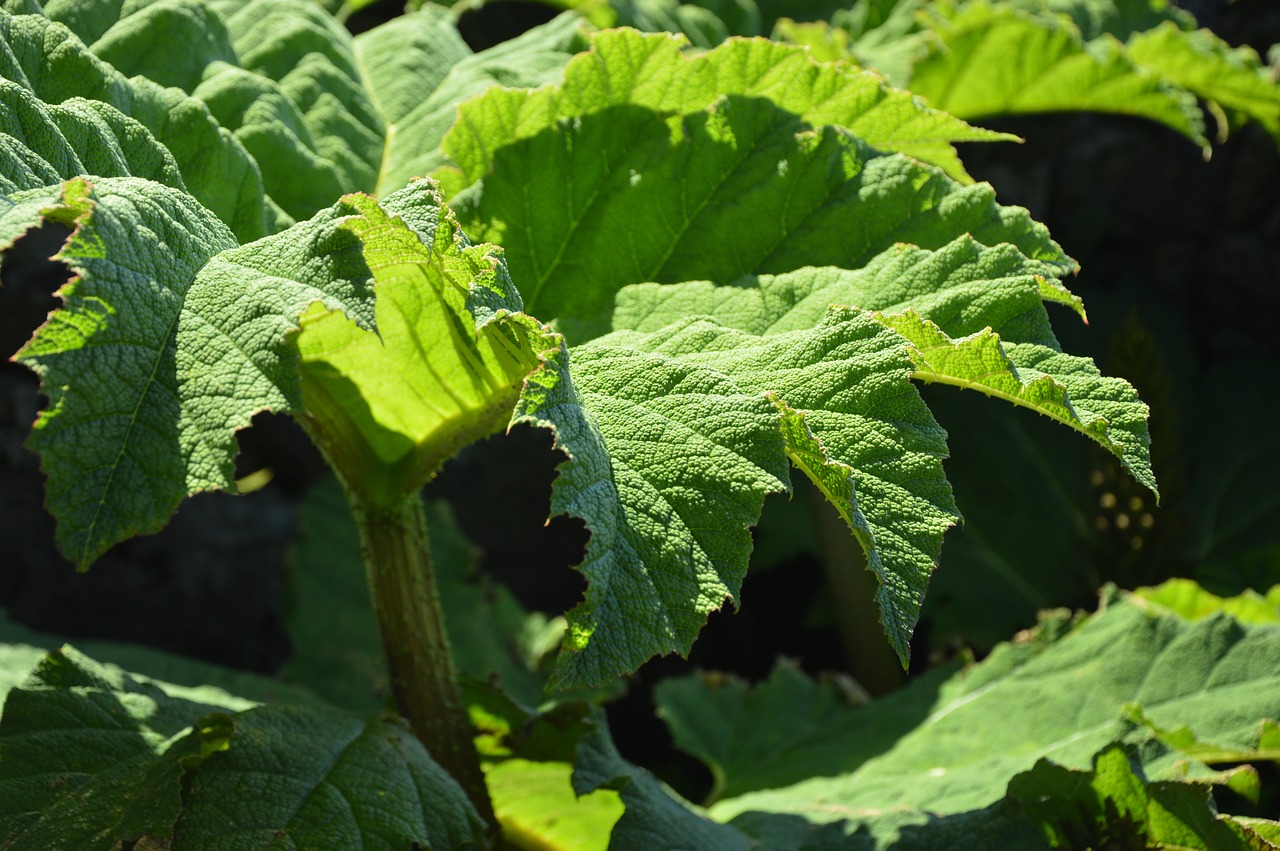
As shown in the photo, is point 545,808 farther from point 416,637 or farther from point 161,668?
point 161,668

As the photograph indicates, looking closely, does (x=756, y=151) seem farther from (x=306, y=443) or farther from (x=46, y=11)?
(x=306, y=443)

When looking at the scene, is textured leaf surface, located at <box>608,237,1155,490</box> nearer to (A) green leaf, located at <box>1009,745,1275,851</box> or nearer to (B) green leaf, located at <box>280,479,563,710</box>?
(A) green leaf, located at <box>1009,745,1275,851</box>

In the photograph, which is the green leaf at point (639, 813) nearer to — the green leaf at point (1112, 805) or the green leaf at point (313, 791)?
the green leaf at point (313, 791)

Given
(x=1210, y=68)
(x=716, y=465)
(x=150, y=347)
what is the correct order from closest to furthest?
1. (x=150, y=347)
2. (x=716, y=465)
3. (x=1210, y=68)

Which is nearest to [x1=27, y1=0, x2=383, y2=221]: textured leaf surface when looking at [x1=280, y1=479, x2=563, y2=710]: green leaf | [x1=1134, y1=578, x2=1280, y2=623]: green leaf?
[x1=280, y1=479, x2=563, y2=710]: green leaf

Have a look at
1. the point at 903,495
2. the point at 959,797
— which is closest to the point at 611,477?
the point at 903,495

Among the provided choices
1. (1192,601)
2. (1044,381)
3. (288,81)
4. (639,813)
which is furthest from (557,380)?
(1192,601)

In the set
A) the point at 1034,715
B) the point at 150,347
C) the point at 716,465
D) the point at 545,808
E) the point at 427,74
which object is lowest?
the point at 1034,715

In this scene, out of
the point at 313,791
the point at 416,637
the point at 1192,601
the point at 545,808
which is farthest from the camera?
the point at 1192,601

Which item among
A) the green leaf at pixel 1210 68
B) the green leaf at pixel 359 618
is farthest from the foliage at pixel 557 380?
the green leaf at pixel 1210 68
